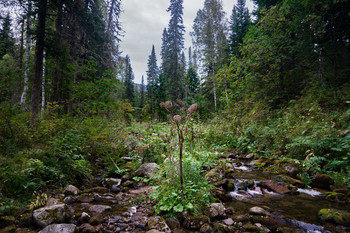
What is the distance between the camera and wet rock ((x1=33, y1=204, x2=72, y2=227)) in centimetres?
249

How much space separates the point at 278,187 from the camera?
4617mm

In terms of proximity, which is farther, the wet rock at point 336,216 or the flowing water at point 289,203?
the flowing water at point 289,203

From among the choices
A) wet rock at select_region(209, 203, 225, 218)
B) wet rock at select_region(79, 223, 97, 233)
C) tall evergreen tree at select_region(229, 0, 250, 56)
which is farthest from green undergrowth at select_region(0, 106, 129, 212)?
tall evergreen tree at select_region(229, 0, 250, 56)

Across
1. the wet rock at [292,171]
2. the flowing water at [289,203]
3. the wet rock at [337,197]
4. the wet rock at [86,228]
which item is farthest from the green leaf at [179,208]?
the wet rock at [292,171]

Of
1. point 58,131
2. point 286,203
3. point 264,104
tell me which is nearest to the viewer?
point 286,203

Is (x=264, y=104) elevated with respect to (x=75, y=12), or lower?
lower

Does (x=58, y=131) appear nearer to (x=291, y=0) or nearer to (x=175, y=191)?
(x=175, y=191)

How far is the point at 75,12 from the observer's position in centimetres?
961

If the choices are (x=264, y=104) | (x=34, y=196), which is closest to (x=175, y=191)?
(x=34, y=196)

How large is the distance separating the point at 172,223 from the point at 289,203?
2.94m

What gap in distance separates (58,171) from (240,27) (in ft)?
76.7

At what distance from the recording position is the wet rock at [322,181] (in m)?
4.52

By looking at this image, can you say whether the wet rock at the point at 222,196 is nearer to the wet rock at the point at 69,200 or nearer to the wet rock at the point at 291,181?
the wet rock at the point at 291,181

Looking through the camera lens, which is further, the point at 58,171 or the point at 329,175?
the point at 329,175
